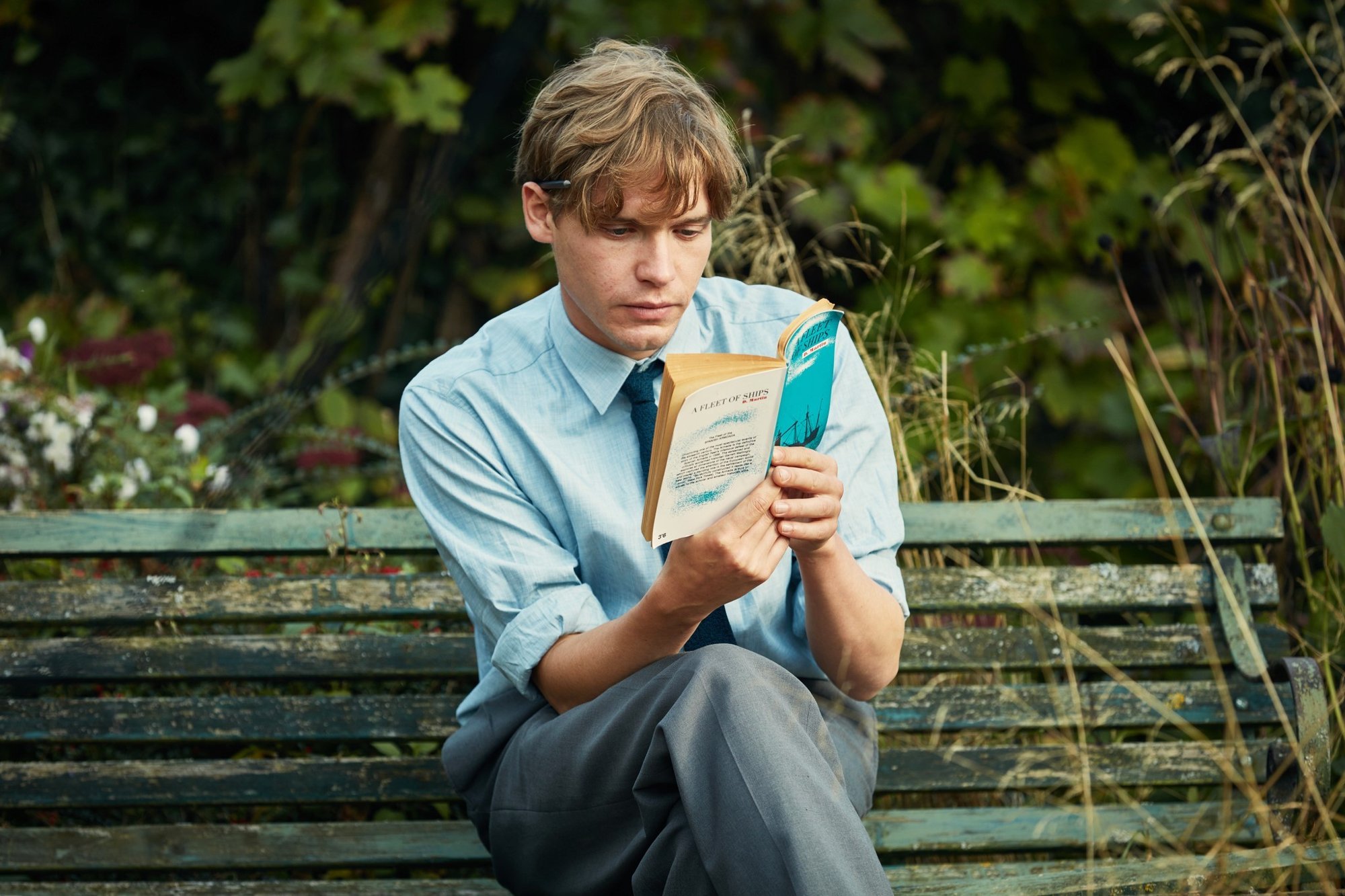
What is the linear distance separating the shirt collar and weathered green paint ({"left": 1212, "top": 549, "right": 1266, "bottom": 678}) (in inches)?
44.6

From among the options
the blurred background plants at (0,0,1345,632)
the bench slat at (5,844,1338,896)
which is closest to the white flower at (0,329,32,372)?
the blurred background plants at (0,0,1345,632)

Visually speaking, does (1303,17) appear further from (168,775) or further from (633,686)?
(168,775)

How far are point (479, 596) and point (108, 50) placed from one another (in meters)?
4.01

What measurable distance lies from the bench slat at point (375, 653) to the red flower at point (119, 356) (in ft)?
4.63

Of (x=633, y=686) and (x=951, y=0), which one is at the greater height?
(x=951, y=0)

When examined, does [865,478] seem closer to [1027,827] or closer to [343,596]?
[1027,827]

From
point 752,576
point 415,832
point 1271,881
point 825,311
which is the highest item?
point 825,311

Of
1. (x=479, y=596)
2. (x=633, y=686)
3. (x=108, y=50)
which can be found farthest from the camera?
(x=108, y=50)

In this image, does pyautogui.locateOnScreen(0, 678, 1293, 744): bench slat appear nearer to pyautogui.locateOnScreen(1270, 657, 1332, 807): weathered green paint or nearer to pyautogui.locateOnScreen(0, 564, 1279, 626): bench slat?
pyautogui.locateOnScreen(1270, 657, 1332, 807): weathered green paint

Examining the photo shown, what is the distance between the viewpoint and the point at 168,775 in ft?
8.02

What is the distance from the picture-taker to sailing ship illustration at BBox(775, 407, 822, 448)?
1.74 m

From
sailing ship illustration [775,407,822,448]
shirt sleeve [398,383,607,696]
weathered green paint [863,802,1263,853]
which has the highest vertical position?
sailing ship illustration [775,407,822,448]

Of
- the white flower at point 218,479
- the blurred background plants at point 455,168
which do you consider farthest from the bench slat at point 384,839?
the blurred background plants at point 455,168

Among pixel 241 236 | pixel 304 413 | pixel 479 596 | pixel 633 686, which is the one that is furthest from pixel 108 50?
pixel 633 686
